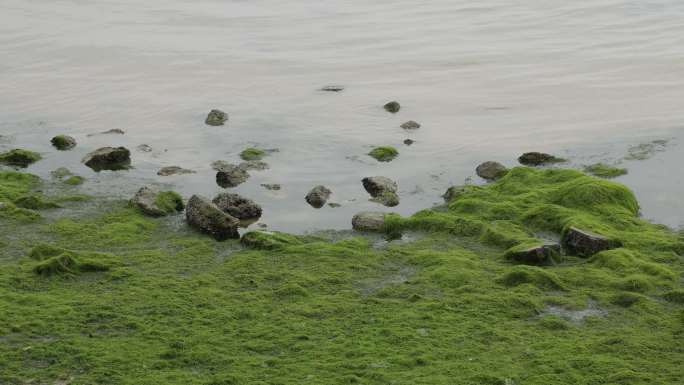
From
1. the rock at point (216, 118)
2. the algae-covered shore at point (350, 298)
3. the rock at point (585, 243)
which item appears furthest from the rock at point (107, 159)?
the rock at point (585, 243)

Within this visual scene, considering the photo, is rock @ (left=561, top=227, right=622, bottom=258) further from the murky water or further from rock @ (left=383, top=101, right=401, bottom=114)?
rock @ (left=383, top=101, right=401, bottom=114)

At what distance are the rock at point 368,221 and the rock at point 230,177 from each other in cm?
397

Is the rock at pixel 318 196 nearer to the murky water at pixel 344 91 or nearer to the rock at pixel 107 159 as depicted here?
the murky water at pixel 344 91

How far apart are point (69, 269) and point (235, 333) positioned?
3913 mm

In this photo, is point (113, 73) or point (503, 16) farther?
point (503, 16)

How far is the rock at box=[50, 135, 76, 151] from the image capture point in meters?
24.3

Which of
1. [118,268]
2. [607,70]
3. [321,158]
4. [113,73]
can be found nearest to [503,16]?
[607,70]

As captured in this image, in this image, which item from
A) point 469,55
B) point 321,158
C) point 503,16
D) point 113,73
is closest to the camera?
point 321,158

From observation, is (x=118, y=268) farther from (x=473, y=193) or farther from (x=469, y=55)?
(x=469, y=55)

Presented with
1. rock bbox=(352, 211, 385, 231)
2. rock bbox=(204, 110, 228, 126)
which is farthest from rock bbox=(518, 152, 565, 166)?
rock bbox=(204, 110, 228, 126)

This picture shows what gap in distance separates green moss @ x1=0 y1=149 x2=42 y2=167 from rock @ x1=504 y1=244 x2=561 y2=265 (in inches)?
503

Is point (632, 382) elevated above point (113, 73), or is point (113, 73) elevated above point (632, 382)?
point (113, 73)

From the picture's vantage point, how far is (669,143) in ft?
80.9

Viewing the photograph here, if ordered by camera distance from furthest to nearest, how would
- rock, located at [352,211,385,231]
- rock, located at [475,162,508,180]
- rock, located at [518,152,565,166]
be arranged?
rock, located at [518,152,565,166] < rock, located at [475,162,508,180] < rock, located at [352,211,385,231]
